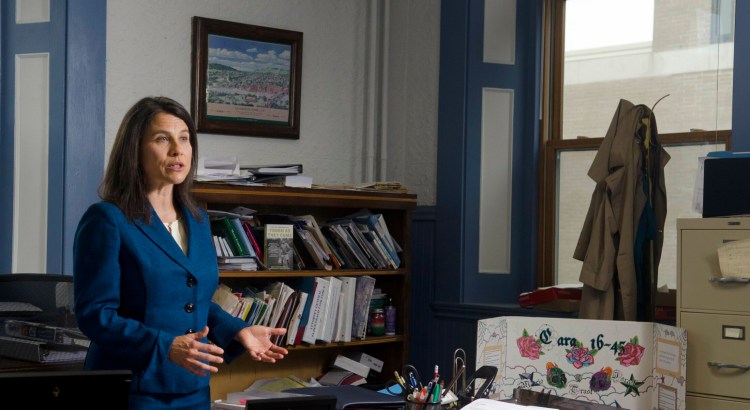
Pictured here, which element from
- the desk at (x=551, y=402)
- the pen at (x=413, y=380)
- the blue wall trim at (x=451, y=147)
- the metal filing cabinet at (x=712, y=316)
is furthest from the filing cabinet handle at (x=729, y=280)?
the blue wall trim at (x=451, y=147)

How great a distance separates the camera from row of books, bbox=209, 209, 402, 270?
163 inches

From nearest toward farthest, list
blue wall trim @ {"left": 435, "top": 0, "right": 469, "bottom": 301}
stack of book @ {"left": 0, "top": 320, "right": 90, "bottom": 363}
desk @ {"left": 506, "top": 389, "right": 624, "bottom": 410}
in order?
1. desk @ {"left": 506, "top": 389, "right": 624, "bottom": 410}
2. stack of book @ {"left": 0, "top": 320, "right": 90, "bottom": 363}
3. blue wall trim @ {"left": 435, "top": 0, "right": 469, "bottom": 301}

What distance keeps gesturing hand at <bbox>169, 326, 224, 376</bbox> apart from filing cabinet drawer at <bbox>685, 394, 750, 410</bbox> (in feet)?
6.51

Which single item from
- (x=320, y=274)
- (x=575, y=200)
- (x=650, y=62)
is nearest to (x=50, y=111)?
(x=320, y=274)

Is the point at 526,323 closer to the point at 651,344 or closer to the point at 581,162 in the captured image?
the point at 651,344

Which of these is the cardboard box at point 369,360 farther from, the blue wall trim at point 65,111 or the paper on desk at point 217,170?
the blue wall trim at point 65,111

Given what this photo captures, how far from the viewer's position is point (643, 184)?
3.92 metres

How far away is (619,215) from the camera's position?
155 inches

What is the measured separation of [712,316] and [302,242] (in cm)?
193

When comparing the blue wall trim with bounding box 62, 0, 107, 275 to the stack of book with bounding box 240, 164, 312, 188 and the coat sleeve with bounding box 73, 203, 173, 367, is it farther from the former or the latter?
the coat sleeve with bounding box 73, 203, 173, 367

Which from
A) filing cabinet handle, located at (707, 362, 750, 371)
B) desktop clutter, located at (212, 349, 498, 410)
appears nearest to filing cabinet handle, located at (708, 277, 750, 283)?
A: filing cabinet handle, located at (707, 362, 750, 371)

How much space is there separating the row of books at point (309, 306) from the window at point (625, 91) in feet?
3.31

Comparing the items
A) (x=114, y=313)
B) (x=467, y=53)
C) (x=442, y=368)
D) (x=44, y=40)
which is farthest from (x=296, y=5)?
(x=114, y=313)

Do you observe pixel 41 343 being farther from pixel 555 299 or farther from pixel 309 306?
pixel 555 299
